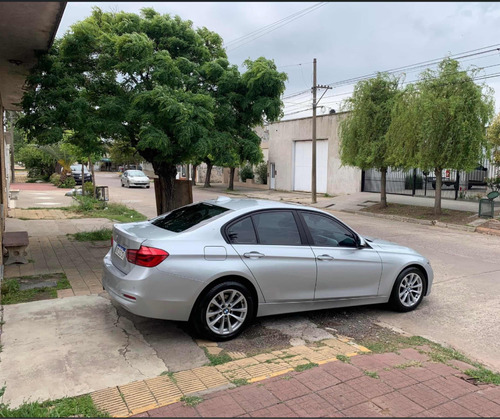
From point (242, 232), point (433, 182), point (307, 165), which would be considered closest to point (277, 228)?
point (242, 232)

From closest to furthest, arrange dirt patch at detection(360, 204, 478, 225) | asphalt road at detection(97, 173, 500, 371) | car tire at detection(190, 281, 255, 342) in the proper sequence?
car tire at detection(190, 281, 255, 342), asphalt road at detection(97, 173, 500, 371), dirt patch at detection(360, 204, 478, 225)

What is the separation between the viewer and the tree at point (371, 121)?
1788 cm

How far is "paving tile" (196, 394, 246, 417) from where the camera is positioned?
3131mm

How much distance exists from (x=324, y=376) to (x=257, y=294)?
1.27 metres

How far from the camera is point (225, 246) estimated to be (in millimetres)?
4613

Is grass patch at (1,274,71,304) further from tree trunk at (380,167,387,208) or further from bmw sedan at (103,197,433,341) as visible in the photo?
tree trunk at (380,167,387,208)

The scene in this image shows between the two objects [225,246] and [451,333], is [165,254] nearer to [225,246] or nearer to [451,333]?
[225,246]

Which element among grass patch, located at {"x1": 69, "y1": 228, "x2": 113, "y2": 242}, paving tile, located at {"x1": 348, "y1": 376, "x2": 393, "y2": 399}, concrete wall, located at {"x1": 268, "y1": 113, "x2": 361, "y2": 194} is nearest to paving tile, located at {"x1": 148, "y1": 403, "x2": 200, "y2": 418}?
paving tile, located at {"x1": 348, "y1": 376, "x2": 393, "y2": 399}

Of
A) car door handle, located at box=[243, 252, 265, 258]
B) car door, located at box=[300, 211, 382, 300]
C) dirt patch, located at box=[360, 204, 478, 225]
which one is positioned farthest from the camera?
dirt patch, located at box=[360, 204, 478, 225]

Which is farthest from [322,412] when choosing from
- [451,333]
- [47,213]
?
[47,213]

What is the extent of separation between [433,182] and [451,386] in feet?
72.4

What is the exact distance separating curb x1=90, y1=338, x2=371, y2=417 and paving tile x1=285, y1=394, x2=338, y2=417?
1.48ft

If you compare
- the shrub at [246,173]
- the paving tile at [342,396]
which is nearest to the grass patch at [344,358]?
the paving tile at [342,396]

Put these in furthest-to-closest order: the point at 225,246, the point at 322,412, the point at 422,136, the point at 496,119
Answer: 1. the point at 496,119
2. the point at 422,136
3. the point at 225,246
4. the point at 322,412
